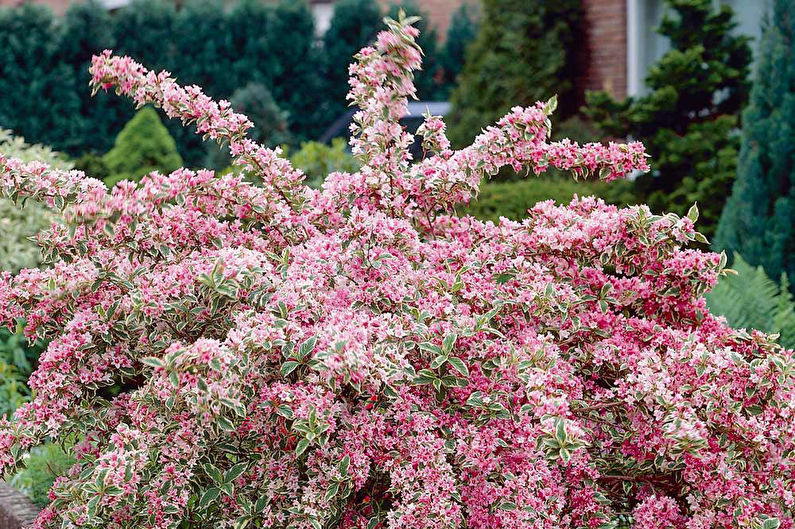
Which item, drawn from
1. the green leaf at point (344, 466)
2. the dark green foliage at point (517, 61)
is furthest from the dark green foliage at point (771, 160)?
the dark green foliage at point (517, 61)

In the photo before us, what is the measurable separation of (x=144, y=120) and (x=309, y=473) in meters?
7.75

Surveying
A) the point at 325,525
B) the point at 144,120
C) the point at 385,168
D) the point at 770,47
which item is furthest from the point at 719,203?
the point at 144,120

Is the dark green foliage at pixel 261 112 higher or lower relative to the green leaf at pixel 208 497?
lower

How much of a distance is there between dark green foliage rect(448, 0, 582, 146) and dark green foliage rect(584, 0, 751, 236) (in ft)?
5.71

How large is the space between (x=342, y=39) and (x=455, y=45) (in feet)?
5.96

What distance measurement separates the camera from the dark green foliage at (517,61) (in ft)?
27.9

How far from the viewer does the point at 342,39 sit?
1445 cm

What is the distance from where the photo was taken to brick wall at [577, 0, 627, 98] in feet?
28.6

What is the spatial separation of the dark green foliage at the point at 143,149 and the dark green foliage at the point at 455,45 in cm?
634

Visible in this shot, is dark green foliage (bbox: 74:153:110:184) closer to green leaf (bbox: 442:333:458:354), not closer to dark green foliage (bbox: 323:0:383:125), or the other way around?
dark green foliage (bbox: 323:0:383:125)

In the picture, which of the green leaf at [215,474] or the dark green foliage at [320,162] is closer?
the green leaf at [215,474]

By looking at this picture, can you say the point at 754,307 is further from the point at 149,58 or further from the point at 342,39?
the point at 342,39

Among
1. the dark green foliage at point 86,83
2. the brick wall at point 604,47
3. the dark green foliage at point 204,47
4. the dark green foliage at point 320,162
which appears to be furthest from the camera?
the dark green foliage at point 204,47

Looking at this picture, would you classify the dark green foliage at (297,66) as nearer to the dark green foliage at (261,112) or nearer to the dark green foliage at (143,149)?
the dark green foliage at (261,112)
